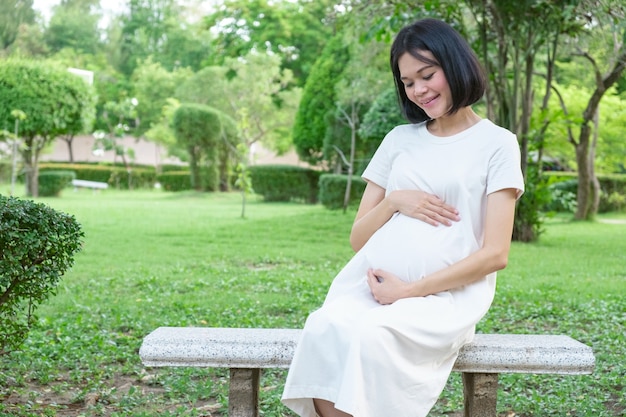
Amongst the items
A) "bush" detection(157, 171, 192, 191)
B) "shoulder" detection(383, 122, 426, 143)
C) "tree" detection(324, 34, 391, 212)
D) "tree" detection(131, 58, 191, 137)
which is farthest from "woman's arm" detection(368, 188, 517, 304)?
"tree" detection(131, 58, 191, 137)

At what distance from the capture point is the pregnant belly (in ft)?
8.81

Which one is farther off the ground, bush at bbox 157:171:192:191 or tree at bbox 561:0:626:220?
tree at bbox 561:0:626:220

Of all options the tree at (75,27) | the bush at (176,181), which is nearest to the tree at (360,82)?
the bush at (176,181)

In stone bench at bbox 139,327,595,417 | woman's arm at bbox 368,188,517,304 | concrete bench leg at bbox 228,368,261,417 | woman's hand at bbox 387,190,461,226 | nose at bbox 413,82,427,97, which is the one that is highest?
nose at bbox 413,82,427,97

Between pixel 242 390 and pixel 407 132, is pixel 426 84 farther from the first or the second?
pixel 242 390

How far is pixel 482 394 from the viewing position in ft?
9.37

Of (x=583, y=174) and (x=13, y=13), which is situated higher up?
(x=13, y=13)

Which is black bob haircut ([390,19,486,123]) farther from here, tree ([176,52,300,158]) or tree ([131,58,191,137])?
tree ([131,58,191,137])

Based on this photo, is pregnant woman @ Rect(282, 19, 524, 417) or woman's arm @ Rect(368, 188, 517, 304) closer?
pregnant woman @ Rect(282, 19, 524, 417)

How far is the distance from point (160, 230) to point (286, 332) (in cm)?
989

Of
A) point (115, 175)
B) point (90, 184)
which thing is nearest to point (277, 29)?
point (115, 175)

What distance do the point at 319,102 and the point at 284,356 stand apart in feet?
66.6

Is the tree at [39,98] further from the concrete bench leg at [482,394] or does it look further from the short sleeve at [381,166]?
the concrete bench leg at [482,394]

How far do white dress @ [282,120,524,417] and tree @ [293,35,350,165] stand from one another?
1889cm
